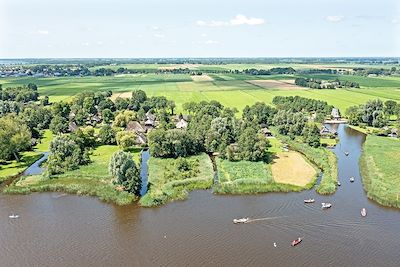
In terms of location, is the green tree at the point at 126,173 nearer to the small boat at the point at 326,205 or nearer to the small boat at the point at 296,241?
the small boat at the point at 296,241

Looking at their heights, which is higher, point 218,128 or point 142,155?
point 218,128

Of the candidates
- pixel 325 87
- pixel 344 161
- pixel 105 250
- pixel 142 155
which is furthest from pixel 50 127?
pixel 325 87

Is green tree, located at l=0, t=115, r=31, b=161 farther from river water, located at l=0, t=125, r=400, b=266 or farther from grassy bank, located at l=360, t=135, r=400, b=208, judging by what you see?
grassy bank, located at l=360, t=135, r=400, b=208

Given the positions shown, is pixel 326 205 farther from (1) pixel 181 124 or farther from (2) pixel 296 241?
(1) pixel 181 124

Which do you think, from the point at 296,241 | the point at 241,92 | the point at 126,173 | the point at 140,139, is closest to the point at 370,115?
the point at 140,139

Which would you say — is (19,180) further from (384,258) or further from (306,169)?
(384,258)

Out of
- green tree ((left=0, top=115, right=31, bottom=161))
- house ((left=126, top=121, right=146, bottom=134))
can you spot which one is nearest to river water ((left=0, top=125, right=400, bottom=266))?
green tree ((left=0, top=115, right=31, bottom=161))

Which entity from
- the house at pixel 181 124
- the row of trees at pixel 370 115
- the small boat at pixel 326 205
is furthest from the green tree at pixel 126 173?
the row of trees at pixel 370 115
